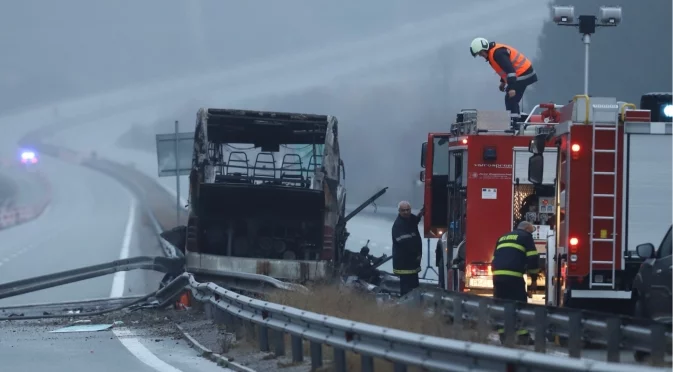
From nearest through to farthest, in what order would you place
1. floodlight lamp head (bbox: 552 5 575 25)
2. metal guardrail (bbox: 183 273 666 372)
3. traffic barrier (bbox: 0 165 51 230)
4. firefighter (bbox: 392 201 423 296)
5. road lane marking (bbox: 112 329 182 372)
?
metal guardrail (bbox: 183 273 666 372) → road lane marking (bbox: 112 329 182 372) → firefighter (bbox: 392 201 423 296) → floodlight lamp head (bbox: 552 5 575 25) → traffic barrier (bbox: 0 165 51 230)

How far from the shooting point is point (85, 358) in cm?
1338

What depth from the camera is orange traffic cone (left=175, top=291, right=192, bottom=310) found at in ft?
62.6

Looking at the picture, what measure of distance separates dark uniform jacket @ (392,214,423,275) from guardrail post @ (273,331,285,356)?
4296mm

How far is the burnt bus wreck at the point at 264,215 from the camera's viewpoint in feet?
64.6

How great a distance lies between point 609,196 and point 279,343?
355cm

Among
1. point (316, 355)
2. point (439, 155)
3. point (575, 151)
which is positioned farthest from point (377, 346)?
point (439, 155)

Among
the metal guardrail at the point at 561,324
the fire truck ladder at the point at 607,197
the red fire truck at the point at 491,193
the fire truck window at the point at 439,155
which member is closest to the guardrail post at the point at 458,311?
the metal guardrail at the point at 561,324

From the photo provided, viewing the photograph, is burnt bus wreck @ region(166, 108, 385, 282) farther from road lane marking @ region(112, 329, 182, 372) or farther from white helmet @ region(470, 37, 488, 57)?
road lane marking @ region(112, 329, 182, 372)

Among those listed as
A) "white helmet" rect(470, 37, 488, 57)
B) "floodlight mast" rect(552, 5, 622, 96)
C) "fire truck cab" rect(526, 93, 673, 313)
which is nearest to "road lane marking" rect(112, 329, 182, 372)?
"fire truck cab" rect(526, 93, 673, 313)

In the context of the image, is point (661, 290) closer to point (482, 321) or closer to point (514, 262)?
point (482, 321)

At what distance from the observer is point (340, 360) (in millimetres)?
10594

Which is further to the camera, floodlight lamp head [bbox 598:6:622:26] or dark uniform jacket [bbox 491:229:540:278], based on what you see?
floodlight lamp head [bbox 598:6:622:26]

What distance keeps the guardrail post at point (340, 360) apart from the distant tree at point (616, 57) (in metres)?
36.6

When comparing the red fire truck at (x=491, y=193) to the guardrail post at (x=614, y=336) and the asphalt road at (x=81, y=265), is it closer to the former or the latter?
the asphalt road at (x=81, y=265)
